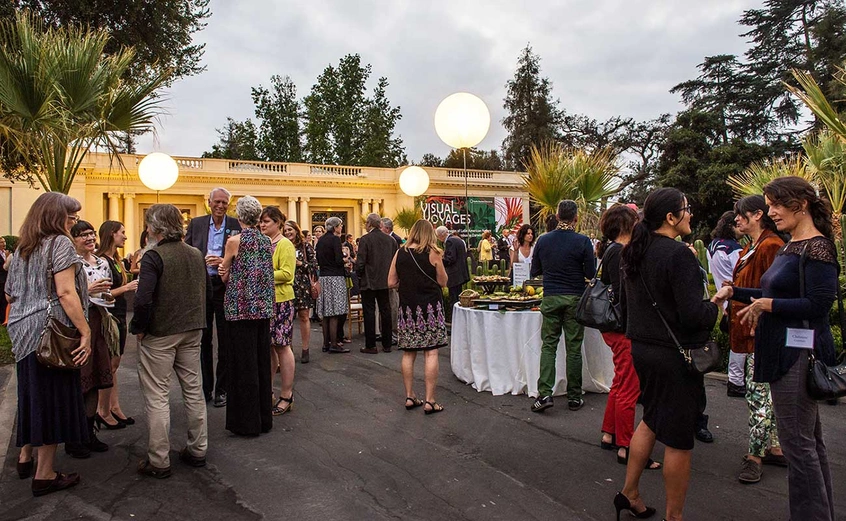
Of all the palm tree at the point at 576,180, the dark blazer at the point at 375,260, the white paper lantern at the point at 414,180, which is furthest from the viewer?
the white paper lantern at the point at 414,180

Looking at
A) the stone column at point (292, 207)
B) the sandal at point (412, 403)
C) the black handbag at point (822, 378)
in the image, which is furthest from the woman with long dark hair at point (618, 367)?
the stone column at point (292, 207)

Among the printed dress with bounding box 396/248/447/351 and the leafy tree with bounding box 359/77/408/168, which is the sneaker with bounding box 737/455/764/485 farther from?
the leafy tree with bounding box 359/77/408/168

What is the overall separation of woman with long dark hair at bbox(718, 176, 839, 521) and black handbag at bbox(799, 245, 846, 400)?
0.04 feet

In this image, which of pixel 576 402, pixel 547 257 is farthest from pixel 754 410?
pixel 547 257

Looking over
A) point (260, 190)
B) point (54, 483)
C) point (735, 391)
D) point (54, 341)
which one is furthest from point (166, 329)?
point (260, 190)

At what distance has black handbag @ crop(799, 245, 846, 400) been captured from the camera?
2.40 metres

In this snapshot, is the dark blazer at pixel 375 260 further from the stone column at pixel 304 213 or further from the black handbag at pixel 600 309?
the stone column at pixel 304 213

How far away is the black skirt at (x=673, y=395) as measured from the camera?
260 centimetres

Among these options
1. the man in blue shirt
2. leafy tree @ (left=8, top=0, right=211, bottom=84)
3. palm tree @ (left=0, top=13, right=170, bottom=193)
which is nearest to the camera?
the man in blue shirt

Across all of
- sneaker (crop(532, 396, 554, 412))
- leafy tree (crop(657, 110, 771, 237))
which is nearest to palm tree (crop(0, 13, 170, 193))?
sneaker (crop(532, 396, 554, 412))

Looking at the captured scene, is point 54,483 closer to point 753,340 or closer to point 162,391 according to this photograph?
point 162,391

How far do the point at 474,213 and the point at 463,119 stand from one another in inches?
1174

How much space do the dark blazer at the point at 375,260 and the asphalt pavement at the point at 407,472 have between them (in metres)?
2.94

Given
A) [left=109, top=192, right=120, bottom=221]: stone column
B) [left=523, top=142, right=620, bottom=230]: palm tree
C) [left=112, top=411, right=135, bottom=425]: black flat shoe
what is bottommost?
[left=112, top=411, right=135, bottom=425]: black flat shoe
